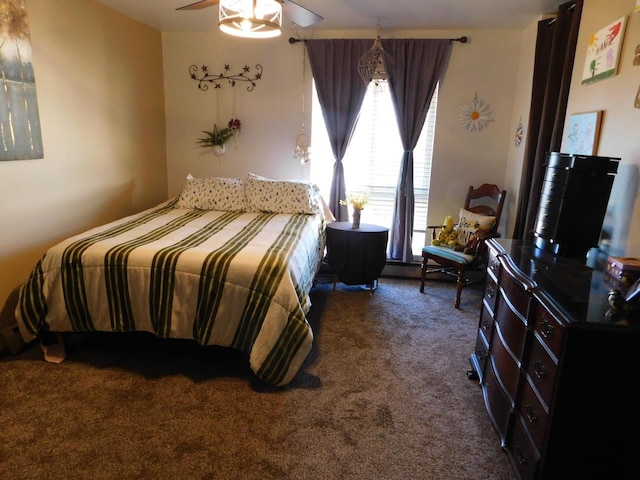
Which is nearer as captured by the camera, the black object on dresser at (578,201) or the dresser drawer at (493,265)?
the black object on dresser at (578,201)

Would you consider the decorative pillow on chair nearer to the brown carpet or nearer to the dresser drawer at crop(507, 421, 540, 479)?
the brown carpet

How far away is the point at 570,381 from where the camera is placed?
138 centimetres

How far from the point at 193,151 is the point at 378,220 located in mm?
2073

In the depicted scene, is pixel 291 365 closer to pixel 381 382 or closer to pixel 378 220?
pixel 381 382

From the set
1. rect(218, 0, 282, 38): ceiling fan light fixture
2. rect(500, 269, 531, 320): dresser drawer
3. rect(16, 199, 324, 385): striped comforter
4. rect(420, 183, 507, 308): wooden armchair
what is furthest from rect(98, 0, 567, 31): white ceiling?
rect(500, 269, 531, 320): dresser drawer

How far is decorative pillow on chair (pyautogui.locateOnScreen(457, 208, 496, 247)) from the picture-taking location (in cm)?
378

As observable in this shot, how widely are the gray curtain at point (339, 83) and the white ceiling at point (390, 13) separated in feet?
0.55

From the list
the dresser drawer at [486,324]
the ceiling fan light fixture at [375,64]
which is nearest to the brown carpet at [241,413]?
the dresser drawer at [486,324]

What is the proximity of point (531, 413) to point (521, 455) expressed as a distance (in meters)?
0.20

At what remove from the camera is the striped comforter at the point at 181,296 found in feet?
7.66

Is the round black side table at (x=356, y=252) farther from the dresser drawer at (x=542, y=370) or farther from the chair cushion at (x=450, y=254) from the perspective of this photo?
the dresser drawer at (x=542, y=370)

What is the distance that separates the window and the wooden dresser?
8.46 ft

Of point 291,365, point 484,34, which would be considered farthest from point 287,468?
point 484,34

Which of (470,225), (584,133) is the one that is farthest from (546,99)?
(470,225)
